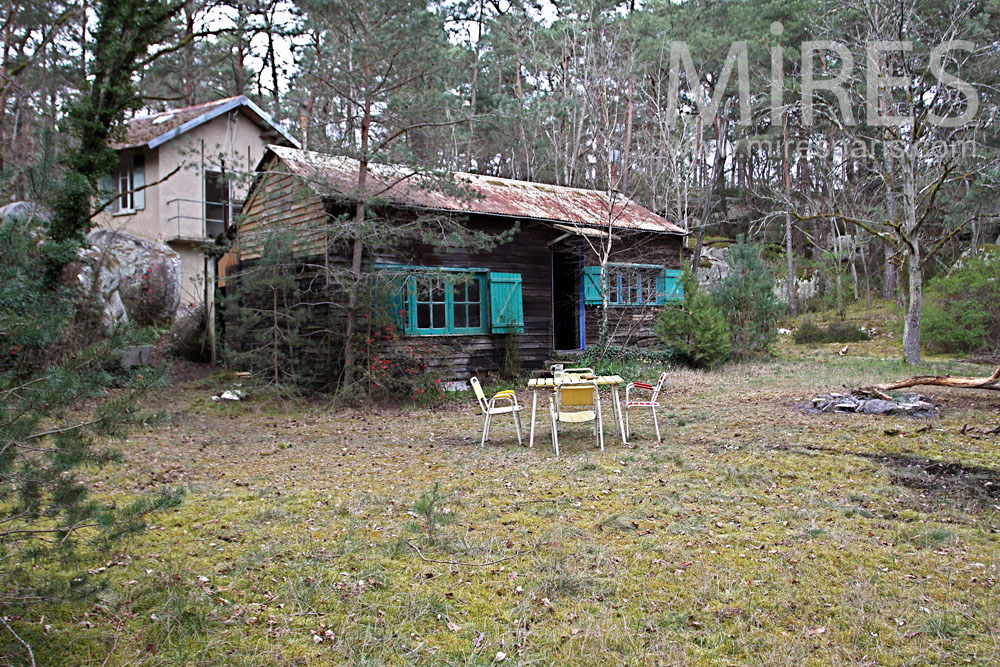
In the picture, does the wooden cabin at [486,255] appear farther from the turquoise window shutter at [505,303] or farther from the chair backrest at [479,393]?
the chair backrest at [479,393]

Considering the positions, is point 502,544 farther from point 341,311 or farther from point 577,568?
point 341,311

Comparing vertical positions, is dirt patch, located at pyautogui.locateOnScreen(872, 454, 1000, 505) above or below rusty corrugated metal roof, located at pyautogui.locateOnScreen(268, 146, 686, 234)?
below

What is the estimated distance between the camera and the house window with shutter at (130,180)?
18538 mm

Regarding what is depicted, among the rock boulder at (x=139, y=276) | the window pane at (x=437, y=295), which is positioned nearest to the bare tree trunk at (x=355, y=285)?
the window pane at (x=437, y=295)

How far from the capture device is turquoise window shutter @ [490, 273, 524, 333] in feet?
41.7

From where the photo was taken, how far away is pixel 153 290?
12930 mm

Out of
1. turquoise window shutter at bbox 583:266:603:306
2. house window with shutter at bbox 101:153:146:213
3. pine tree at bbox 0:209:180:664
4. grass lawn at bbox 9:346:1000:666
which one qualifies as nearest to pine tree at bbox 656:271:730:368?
turquoise window shutter at bbox 583:266:603:306

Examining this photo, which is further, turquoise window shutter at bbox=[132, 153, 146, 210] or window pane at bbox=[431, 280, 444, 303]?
turquoise window shutter at bbox=[132, 153, 146, 210]

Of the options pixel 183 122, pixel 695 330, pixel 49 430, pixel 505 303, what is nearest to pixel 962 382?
pixel 695 330

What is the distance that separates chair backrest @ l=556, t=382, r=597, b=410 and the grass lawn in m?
0.55

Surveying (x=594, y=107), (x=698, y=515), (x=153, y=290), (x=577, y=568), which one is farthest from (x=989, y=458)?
(x=594, y=107)

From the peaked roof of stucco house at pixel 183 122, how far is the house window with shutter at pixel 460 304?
7.95 meters

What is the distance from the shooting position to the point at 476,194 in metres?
10.5

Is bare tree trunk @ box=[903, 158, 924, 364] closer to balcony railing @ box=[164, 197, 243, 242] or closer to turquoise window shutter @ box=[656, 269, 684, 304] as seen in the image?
turquoise window shutter @ box=[656, 269, 684, 304]
